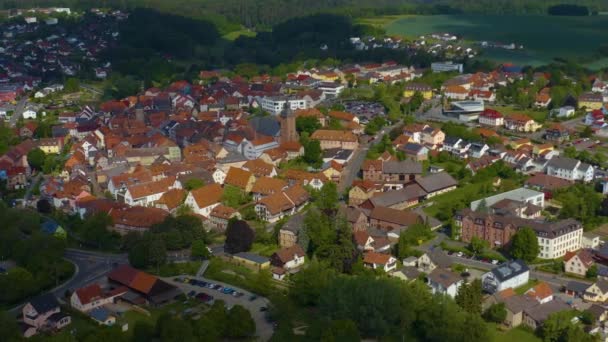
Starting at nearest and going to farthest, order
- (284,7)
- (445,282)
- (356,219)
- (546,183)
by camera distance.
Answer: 1. (445,282)
2. (356,219)
3. (546,183)
4. (284,7)

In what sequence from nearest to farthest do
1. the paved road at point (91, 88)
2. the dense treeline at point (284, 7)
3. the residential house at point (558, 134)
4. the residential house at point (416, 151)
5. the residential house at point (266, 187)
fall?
1. the residential house at point (266, 187)
2. the residential house at point (416, 151)
3. the residential house at point (558, 134)
4. the paved road at point (91, 88)
5. the dense treeline at point (284, 7)

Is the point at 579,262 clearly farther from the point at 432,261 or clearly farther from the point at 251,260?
the point at 251,260

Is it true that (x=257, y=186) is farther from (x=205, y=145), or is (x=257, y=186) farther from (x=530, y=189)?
(x=530, y=189)

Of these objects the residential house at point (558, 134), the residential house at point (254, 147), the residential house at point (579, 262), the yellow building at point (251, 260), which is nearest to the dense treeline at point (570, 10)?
the residential house at point (558, 134)

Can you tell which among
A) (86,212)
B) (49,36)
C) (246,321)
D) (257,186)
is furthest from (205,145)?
(49,36)

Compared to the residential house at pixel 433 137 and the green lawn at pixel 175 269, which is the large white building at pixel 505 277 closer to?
the green lawn at pixel 175 269

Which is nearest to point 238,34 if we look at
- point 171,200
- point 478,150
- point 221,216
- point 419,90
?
point 419,90

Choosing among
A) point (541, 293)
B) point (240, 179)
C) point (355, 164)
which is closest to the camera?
point (541, 293)

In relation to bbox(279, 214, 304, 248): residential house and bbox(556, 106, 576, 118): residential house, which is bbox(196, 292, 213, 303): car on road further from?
bbox(556, 106, 576, 118): residential house
